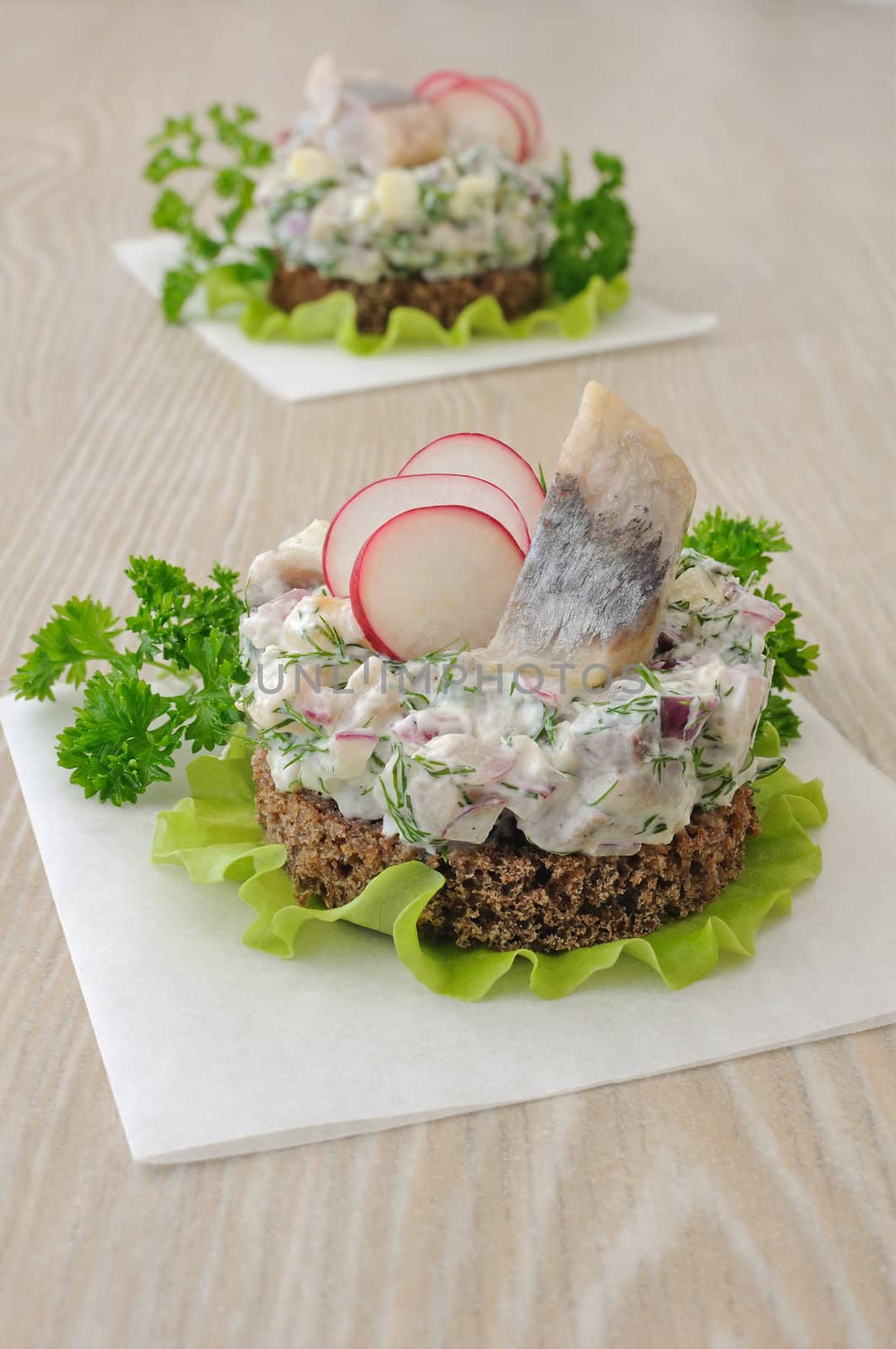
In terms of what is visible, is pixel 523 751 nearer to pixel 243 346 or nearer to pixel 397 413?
pixel 397 413

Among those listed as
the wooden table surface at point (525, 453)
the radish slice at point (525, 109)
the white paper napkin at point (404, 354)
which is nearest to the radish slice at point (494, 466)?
the wooden table surface at point (525, 453)

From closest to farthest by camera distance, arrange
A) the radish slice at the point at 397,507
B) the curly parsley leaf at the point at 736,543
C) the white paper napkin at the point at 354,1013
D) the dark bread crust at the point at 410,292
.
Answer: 1. the white paper napkin at the point at 354,1013
2. the radish slice at the point at 397,507
3. the curly parsley leaf at the point at 736,543
4. the dark bread crust at the point at 410,292

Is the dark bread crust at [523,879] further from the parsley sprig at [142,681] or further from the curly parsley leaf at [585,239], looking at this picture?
the curly parsley leaf at [585,239]

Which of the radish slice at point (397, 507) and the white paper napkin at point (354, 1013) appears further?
the radish slice at point (397, 507)

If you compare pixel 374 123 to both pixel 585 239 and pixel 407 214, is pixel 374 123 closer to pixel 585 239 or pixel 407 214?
pixel 407 214

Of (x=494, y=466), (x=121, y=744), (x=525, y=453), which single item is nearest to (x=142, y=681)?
(x=121, y=744)

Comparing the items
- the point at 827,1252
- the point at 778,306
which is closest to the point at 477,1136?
the point at 827,1252
